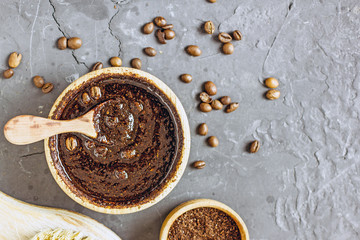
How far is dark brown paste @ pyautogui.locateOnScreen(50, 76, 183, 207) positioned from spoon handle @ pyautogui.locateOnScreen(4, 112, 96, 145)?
3.9 inches

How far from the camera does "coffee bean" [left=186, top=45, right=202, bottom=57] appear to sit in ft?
4.56

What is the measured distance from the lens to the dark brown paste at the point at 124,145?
1.22 m

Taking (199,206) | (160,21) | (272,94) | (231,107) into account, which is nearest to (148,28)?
(160,21)

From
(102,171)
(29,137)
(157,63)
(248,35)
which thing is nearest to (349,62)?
(248,35)

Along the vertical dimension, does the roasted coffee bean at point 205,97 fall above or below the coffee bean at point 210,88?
below

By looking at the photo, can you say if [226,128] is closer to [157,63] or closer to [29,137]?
[157,63]

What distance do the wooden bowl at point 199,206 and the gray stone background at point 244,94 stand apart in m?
0.09

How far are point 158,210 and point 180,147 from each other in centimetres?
37

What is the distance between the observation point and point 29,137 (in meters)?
1.10

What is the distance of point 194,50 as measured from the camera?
4.55ft

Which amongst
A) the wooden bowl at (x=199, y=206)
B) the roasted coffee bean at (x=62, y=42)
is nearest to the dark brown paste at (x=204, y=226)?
the wooden bowl at (x=199, y=206)

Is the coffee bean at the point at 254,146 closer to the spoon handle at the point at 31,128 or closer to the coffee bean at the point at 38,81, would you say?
the spoon handle at the point at 31,128

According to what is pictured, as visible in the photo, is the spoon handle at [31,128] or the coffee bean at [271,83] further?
the coffee bean at [271,83]

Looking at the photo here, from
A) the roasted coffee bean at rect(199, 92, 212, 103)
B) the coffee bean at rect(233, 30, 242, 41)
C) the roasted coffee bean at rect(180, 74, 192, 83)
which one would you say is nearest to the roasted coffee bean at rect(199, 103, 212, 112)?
the roasted coffee bean at rect(199, 92, 212, 103)
